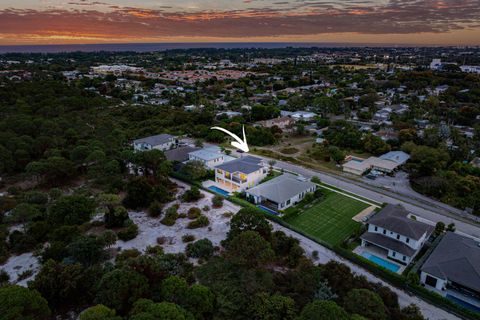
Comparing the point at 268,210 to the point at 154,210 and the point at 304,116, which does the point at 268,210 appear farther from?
the point at 304,116

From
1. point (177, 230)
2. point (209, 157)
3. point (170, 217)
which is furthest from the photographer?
point (209, 157)

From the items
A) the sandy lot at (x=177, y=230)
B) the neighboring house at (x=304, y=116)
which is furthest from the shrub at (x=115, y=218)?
the neighboring house at (x=304, y=116)

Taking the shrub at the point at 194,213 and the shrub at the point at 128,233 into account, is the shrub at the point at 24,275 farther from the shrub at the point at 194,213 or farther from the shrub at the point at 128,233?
the shrub at the point at 194,213

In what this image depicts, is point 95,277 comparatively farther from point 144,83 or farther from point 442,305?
point 144,83

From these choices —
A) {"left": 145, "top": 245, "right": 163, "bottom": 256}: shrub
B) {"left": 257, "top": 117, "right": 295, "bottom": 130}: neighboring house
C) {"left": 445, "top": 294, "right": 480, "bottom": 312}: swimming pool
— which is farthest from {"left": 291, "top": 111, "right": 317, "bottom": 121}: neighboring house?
{"left": 445, "top": 294, "right": 480, "bottom": 312}: swimming pool

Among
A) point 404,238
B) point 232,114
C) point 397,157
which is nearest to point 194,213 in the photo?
point 404,238

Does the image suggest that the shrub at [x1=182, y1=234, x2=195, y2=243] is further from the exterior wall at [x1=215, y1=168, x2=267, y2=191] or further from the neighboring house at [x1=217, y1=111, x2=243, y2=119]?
the neighboring house at [x1=217, y1=111, x2=243, y2=119]
